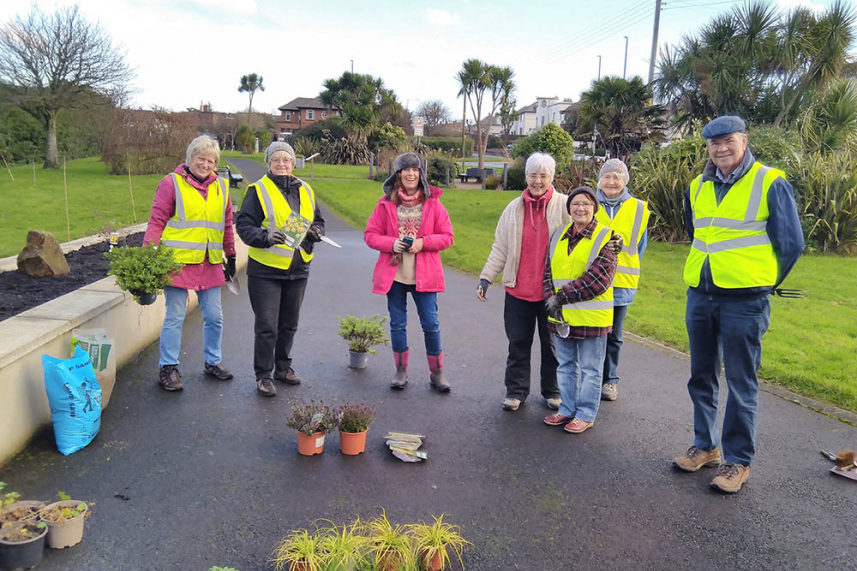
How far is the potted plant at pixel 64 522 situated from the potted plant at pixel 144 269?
1858 mm

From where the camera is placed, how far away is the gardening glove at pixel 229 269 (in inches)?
211

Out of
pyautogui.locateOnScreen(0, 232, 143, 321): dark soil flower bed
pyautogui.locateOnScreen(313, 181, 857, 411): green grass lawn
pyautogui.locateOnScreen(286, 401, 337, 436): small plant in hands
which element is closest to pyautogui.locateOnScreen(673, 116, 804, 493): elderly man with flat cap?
pyautogui.locateOnScreen(313, 181, 857, 411): green grass lawn

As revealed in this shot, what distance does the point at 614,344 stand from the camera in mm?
5160

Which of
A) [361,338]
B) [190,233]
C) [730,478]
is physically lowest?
[730,478]

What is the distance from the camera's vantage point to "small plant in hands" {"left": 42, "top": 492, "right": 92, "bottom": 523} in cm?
296

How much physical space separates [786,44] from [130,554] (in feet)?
71.4

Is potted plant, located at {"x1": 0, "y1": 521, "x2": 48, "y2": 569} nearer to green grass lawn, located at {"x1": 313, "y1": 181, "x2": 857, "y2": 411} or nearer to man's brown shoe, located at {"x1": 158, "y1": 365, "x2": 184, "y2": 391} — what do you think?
man's brown shoe, located at {"x1": 158, "y1": 365, "x2": 184, "y2": 391}

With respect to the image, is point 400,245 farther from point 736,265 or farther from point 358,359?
point 736,265

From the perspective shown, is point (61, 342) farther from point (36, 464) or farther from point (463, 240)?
point (463, 240)

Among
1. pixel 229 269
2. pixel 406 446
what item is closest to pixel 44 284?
pixel 229 269

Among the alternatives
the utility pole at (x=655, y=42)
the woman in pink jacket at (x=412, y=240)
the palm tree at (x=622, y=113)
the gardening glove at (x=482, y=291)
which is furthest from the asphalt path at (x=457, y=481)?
the utility pole at (x=655, y=42)

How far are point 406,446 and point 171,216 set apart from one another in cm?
257

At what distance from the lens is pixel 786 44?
19125mm

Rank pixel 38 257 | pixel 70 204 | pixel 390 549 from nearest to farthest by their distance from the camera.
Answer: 1. pixel 390 549
2. pixel 38 257
3. pixel 70 204
